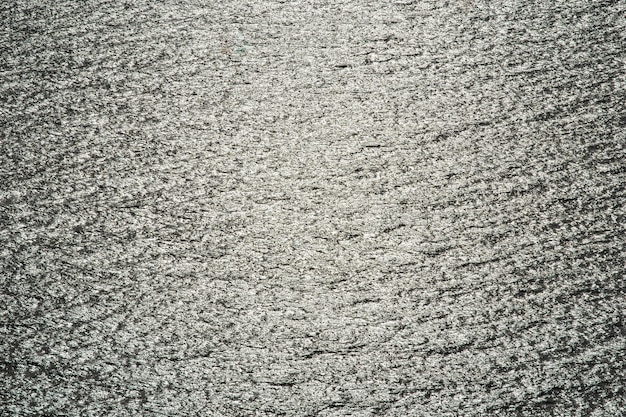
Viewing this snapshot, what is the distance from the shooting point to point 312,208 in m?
1.24

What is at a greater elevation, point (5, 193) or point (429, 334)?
point (5, 193)

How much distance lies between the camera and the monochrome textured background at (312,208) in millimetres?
1019

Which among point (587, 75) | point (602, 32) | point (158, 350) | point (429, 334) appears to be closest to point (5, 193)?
point (158, 350)

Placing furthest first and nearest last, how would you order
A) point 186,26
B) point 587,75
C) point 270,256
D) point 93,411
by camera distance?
point 186,26
point 587,75
point 270,256
point 93,411

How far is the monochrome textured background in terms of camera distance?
3.34 ft

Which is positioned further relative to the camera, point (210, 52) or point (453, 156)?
point (210, 52)

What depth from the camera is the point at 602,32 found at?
1.54 meters

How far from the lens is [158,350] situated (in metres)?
1.05

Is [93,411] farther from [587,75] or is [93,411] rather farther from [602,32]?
[602,32]

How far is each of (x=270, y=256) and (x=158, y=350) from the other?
0.22 m

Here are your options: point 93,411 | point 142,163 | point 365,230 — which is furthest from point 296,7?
point 93,411

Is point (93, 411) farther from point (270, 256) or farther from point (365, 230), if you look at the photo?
point (365, 230)

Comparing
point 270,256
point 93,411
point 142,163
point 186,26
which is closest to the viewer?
point 93,411

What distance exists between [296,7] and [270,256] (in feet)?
2.16
